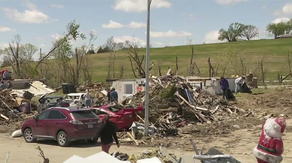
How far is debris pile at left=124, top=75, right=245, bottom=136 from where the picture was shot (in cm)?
2120

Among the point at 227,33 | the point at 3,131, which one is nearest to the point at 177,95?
the point at 3,131

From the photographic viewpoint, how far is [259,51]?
87.6 m

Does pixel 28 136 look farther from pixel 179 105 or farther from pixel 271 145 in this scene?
pixel 271 145

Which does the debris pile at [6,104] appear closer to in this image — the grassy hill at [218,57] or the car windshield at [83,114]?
the car windshield at [83,114]

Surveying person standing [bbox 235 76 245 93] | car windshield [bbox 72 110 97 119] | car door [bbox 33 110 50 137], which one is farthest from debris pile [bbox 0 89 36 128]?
person standing [bbox 235 76 245 93]

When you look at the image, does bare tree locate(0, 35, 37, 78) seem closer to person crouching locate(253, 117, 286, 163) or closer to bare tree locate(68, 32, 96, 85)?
bare tree locate(68, 32, 96, 85)

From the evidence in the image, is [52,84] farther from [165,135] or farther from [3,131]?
[165,135]

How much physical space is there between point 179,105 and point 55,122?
312 inches

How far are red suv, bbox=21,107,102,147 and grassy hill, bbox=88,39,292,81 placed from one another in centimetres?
4174

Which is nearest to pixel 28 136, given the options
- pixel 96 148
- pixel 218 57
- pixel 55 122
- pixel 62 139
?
pixel 55 122

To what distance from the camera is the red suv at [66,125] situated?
16.5m

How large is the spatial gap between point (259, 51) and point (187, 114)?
6877cm

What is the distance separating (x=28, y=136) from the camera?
59.2ft

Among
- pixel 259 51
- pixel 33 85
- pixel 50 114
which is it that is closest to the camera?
pixel 50 114
